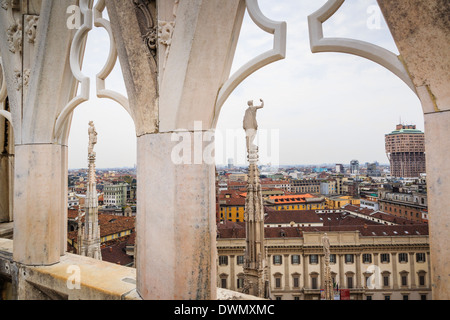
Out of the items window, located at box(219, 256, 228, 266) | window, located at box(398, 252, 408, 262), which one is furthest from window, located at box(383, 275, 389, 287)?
window, located at box(219, 256, 228, 266)

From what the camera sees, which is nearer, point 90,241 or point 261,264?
point 261,264

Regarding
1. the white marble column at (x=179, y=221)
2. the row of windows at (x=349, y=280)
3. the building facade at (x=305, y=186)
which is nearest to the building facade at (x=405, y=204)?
the row of windows at (x=349, y=280)

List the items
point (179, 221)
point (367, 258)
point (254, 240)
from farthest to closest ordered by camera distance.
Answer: point (367, 258) < point (254, 240) < point (179, 221)

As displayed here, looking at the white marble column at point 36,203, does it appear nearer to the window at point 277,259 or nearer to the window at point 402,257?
the window at point 277,259

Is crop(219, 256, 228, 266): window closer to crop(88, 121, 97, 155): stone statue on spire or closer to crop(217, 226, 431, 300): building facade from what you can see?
crop(217, 226, 431, 300): building facade

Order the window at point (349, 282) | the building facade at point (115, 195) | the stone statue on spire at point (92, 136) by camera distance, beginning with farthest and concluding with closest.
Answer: the building facade at point (115, 195) → the window at point (349, 282) → the stone statue on spire at point (92, 136)

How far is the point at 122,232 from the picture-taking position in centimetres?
2648

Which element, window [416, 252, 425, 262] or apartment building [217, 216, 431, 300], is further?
window [416, 252, 425, 262]

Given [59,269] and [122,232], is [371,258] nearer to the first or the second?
[122,232]

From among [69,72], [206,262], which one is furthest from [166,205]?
[69,72]

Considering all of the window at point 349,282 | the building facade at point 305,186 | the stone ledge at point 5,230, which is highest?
the stone ledge at point 5,230

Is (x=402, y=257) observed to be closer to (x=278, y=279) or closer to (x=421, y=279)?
(x=421, y=279)

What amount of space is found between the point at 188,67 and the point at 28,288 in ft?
6.99

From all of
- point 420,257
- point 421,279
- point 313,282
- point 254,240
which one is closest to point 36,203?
point 254,240
